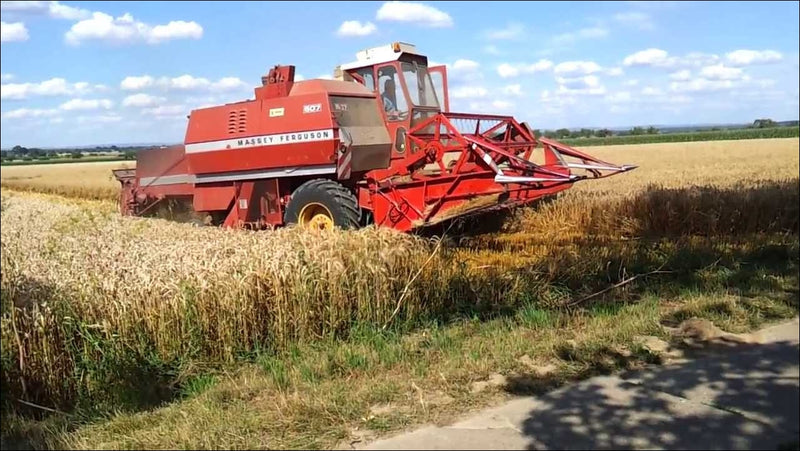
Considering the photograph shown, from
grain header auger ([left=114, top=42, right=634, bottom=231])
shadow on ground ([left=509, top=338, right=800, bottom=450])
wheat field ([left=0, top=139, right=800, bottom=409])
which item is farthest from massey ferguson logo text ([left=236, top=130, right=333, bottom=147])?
shadow on ground ([left=509, top=338, right=800, bottom=450])

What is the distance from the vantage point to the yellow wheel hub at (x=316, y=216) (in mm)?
10016

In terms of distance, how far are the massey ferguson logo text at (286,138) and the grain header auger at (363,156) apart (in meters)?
0.02

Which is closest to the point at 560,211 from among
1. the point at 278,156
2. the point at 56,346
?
the point at 278,156

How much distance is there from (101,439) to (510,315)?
3.47 m

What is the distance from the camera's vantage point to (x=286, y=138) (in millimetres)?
10625

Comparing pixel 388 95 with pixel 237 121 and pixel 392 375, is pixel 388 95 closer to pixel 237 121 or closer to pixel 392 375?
pixel 237 121

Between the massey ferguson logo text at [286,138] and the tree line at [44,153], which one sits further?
the massey ferguson logo text at [286,138]

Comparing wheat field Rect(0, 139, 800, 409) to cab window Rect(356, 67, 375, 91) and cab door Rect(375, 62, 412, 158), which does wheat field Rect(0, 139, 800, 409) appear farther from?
cab window Rect(356, 67, 375, 91)

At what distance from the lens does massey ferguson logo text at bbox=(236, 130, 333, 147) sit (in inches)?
400

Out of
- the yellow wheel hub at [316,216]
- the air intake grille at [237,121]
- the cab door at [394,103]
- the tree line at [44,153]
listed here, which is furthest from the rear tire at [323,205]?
the tree line at [44,153]

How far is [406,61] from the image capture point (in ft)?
36.5

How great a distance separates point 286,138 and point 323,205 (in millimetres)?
1387

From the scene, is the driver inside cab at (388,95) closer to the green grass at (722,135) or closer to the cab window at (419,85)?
the cab window at (419,85)

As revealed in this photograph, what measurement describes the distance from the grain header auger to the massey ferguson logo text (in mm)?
17
